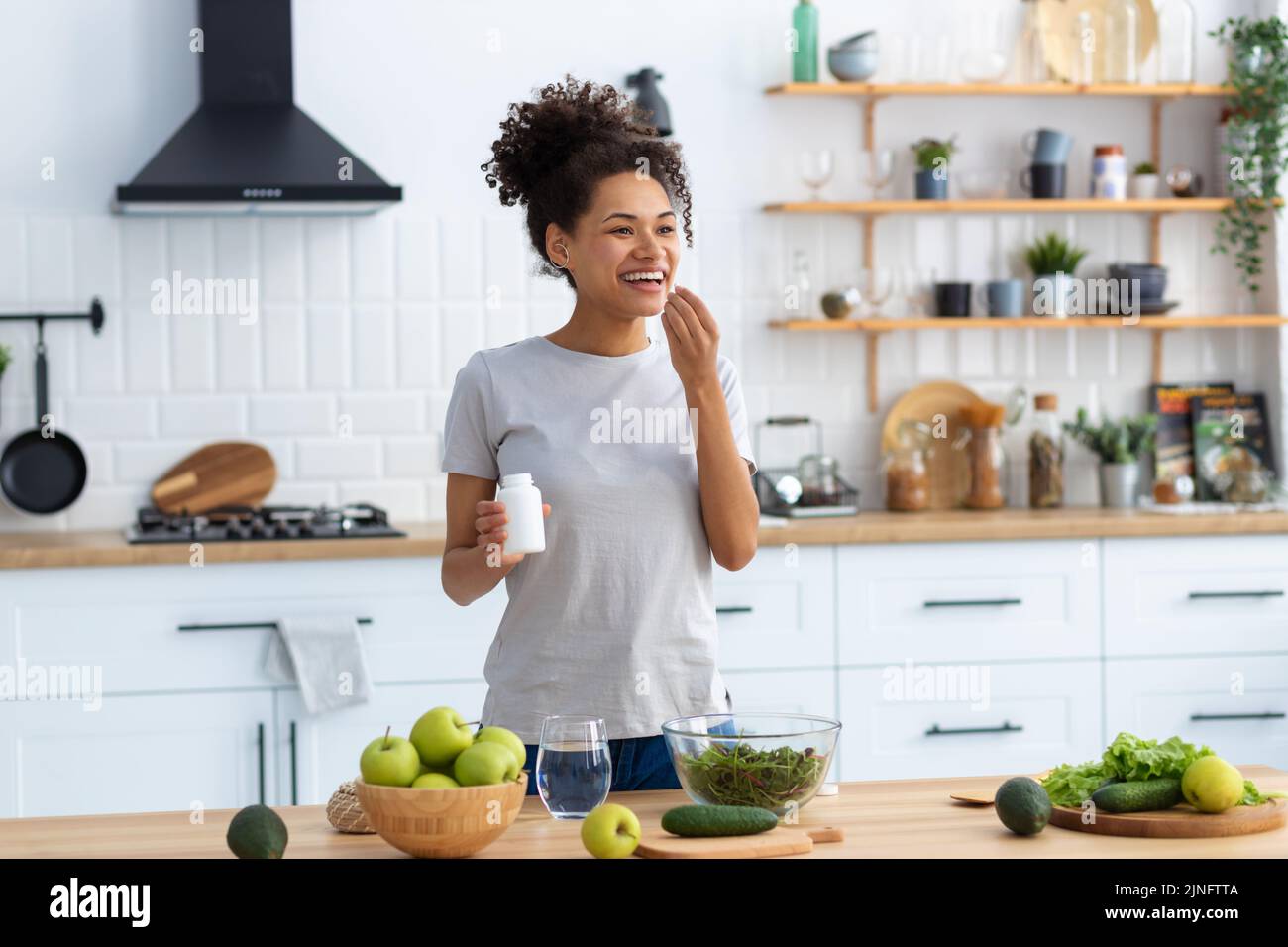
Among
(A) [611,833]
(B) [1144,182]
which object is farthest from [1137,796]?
(B) [1144,182]

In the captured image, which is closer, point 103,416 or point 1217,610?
point 1217,610

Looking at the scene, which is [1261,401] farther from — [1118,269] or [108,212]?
[108,212]

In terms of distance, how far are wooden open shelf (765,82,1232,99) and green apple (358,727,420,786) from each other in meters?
2.93

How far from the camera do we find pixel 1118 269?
4.18m

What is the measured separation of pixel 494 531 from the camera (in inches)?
69.3

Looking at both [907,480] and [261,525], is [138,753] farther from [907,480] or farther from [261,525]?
[907,480]

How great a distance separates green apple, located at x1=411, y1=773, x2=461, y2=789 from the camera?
55.8 inches

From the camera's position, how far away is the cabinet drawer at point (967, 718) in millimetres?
3500

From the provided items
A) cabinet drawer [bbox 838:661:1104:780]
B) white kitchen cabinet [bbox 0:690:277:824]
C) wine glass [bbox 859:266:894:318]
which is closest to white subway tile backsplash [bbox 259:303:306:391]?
white kitchen cabinet [bbox 0:690:277:824]

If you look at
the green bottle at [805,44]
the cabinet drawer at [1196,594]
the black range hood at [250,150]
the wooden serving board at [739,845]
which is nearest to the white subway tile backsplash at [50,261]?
the black range hood at [250,150]

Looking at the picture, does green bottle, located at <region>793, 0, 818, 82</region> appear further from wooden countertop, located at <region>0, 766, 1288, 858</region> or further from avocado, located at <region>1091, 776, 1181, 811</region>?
avocado, located at <region>1091, 776, 1181, 811</region>
